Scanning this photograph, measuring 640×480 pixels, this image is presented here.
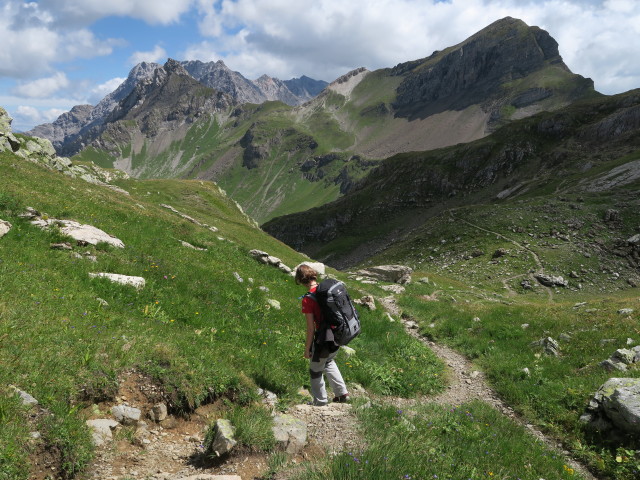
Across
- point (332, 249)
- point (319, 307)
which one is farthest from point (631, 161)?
point (319, 307)

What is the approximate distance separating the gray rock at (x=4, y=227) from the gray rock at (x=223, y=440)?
10.2 meters

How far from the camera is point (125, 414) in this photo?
21.6 ft

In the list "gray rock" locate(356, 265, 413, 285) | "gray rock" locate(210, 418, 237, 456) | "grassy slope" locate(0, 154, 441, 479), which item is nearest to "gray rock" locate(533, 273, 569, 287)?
"gray rock" locate(356, 265, 413, 285)

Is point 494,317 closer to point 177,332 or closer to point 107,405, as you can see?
point 177,332

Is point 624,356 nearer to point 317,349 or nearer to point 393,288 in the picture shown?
point 317,349

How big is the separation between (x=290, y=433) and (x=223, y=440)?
3.90ft

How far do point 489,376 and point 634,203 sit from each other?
61267 millimetres

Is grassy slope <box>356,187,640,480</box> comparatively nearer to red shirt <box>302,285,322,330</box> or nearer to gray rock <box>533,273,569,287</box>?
gray rock <box>533,273,569,287</box>

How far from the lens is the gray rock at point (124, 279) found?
35.2 ft

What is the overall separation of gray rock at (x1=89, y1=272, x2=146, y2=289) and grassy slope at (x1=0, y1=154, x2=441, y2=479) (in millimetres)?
278

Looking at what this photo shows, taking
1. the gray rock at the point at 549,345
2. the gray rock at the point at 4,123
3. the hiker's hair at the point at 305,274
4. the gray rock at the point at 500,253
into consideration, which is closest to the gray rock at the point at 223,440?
the hiker's hair at the point at 305,274

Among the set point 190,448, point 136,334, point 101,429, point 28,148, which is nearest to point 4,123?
point 28,148

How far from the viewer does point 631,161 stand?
7906 cm

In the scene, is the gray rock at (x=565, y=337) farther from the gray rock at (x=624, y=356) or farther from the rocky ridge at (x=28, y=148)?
the rocky ridge at (x=28, y=148)
